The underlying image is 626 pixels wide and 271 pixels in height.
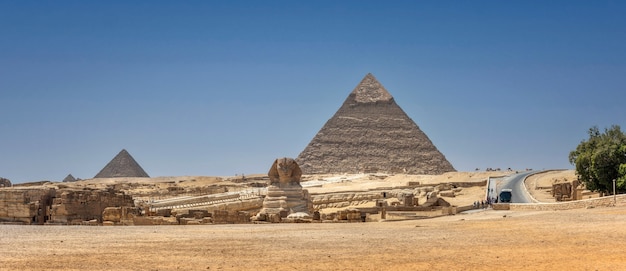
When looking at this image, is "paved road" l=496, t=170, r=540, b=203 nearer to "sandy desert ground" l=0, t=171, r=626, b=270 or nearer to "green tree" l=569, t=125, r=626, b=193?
"green tree" l=569, t=125, r=626, b=193

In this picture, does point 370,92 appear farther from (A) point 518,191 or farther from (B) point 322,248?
(B) point 322,248

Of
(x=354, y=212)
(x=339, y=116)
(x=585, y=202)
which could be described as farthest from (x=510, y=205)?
(x=339, y=116)

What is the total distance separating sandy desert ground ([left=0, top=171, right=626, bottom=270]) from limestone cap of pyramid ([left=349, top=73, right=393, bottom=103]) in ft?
553

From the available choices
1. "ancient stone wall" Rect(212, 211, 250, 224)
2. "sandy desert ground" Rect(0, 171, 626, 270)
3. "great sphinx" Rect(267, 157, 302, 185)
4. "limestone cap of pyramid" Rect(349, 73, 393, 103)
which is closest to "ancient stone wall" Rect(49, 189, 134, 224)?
"ancient stone wall" Rect(212, 211, 250, 224)

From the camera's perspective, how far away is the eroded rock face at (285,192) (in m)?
21.6

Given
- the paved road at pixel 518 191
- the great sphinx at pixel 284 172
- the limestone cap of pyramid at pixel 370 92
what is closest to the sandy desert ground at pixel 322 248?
the great sphinx at pixel 284 172

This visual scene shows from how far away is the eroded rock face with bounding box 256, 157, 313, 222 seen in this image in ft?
70.9

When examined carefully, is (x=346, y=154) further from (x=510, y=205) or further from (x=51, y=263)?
(x=51, y=263)

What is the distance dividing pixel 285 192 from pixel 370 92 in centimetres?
16469

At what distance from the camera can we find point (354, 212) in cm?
2042

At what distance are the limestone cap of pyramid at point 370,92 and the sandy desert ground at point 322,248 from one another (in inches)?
6640

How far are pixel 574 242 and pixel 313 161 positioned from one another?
517 feet

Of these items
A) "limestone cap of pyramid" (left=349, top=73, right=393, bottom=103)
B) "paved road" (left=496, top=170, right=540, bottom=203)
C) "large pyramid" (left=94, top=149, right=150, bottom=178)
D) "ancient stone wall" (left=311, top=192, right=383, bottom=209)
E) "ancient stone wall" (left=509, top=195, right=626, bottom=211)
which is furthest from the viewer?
"limestone cap of pyramid" (left=349, top=73, right=393, bottom=103)

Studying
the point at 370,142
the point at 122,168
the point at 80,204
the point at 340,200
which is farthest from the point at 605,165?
the point at 370,142
